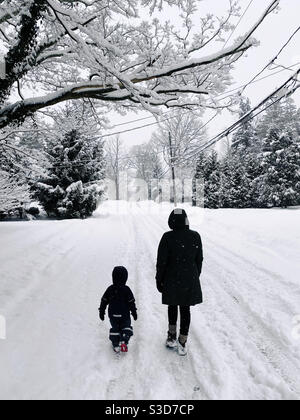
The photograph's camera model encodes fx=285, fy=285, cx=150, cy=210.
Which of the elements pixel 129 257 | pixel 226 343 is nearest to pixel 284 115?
pixel 129 257

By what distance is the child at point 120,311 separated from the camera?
347 cm

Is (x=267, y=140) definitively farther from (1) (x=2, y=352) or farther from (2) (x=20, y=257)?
(1) (x=2, y=352)

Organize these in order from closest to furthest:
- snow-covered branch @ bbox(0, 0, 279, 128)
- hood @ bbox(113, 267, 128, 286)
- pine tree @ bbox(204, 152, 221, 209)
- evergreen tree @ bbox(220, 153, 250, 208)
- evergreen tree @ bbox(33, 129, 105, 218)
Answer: hood @ bbox(113, 267, 128, 286) < snow-covered branch @ bbox(0, 0, 279, 128) < evergreen tree @ bbox(33, 129, 105, 218) < evergreen tree @ bbox(220, 153, 250, 208) < pine tree @ bbox(204, 152, 221, 209)

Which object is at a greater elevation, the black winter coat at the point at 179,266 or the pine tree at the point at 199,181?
the pine tree at the point at 199,181

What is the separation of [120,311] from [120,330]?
0.80 feet

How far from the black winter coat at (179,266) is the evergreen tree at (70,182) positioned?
16.1m

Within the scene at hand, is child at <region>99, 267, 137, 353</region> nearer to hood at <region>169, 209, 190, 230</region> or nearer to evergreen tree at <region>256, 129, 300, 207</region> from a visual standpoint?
hood at <region>169, 209, 190, 230</region>

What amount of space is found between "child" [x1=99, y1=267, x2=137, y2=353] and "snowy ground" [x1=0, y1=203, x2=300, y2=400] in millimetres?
200

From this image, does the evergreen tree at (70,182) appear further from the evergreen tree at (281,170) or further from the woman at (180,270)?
the evergreen tree at (281,170)

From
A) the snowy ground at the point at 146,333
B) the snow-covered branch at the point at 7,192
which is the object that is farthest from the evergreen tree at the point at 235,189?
the snow-covered branch at the point at 7,192

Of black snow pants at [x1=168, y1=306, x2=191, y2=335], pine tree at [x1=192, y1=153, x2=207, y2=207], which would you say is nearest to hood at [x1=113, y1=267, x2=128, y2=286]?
black snow pants at [x1=168, y1=306, x2=191, y2=335]

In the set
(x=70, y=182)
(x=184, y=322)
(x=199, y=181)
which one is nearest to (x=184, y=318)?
(x=184, y=322)

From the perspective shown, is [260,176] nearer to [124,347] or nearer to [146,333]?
[146,333]

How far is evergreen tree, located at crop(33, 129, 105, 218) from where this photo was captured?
61.6ft
